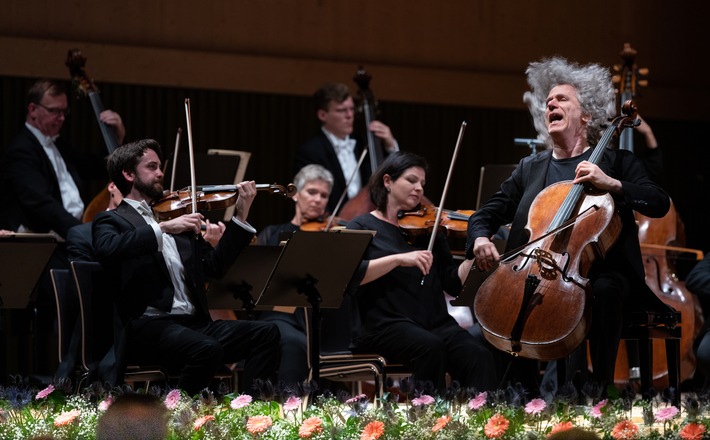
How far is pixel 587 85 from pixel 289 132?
3220mm

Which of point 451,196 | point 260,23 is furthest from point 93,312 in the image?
point 451,196

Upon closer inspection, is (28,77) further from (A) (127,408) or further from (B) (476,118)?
(A) (127,408)

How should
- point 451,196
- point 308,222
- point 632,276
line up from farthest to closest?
point 451,196 → point 308,222 → point 632,276

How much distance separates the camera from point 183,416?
9.55ft

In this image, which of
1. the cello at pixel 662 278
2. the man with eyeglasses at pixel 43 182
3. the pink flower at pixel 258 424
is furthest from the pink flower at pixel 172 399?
the cello at pixel 662 278

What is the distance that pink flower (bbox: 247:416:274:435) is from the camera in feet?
9.48

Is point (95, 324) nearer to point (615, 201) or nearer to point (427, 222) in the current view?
point (427, 222)

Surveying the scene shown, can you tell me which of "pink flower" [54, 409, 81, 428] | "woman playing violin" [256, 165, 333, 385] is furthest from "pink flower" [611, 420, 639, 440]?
"woman playing violin" [256, 165, 333, 385]

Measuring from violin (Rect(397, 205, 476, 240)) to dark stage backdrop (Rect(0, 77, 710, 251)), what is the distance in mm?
1981

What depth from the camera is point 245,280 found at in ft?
13.2

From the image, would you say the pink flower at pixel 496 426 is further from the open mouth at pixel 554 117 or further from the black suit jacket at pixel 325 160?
the black suit jacket at pixel 325 160

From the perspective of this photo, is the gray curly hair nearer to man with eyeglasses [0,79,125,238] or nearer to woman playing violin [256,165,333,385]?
woman playing violin [256,165,333,385]

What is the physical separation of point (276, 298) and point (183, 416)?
0.96 meters

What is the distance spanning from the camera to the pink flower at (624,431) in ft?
9.14
